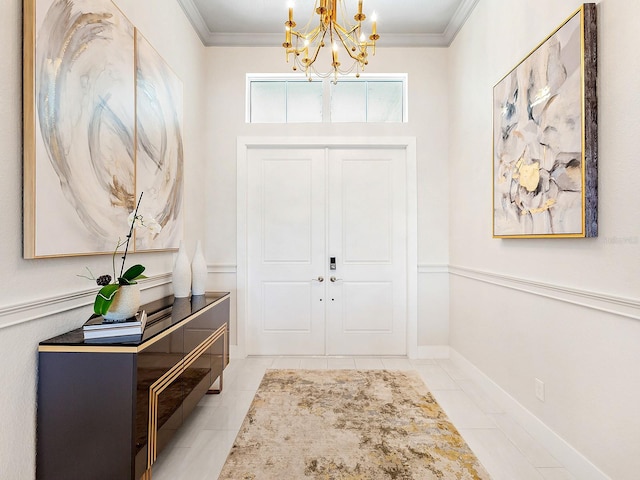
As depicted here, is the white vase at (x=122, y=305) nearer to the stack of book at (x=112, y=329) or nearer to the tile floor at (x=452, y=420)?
the stack of book at (x=112, y=329)

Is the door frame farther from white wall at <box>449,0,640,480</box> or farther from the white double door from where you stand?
white wall at <box>449,0,640,480</box>

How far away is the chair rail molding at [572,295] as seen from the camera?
154 cm

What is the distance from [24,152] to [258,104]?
8.72 ft

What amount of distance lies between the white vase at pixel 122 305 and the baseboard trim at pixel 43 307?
0.62 feet

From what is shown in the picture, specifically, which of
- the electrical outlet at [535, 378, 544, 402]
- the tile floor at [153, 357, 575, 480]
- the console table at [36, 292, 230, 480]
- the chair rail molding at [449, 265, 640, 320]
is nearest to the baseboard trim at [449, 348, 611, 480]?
the tile floor at [153, 357, 575, 480]

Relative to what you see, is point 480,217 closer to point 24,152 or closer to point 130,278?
point 130,278

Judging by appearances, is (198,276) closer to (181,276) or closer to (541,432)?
(181,276)

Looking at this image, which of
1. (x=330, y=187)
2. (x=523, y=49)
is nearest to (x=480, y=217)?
(x=523, y=49)

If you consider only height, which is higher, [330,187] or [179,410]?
[330,187]

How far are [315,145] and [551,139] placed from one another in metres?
2.23

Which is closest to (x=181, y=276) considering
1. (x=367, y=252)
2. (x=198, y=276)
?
(x=198, y=276)

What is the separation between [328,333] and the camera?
3.81 meters

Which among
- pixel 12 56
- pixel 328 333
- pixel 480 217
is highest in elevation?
pixel 12 56

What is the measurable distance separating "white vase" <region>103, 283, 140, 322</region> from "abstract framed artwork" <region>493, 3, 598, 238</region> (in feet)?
6.98
